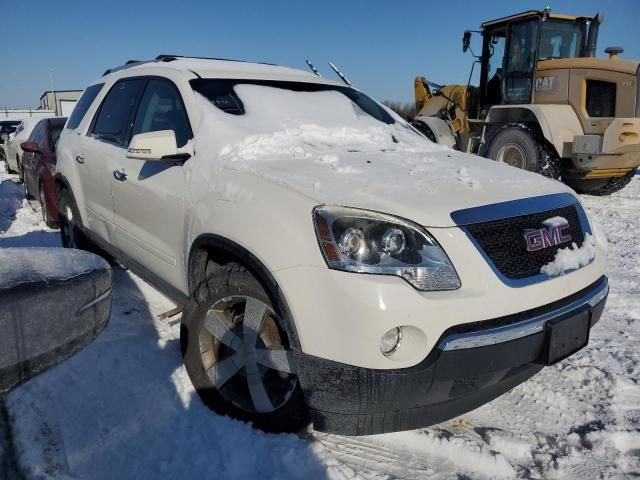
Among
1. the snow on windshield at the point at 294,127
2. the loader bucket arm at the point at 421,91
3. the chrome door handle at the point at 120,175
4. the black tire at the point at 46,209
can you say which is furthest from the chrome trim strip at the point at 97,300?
the loader bucket arm at the point at 421,91

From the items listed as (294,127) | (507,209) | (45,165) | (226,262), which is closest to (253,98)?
(294,127)

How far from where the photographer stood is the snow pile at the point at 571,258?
212 cm

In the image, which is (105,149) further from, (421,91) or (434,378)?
(421,91)

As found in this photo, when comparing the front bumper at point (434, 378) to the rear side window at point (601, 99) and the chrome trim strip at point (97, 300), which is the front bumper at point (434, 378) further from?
the rear side window at point (601, 99)

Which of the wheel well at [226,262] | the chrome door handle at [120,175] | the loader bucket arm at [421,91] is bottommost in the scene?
the wheel well at [226,262]

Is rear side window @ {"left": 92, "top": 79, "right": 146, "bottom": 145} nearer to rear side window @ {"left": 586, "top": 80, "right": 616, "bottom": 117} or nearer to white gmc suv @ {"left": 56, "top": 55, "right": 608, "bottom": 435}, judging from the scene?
white gmc suv @ {"left": 56, "top": 55, "right": 608, "bottom": 435}

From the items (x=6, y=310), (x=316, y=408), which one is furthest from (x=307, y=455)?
(x=6, y=310)

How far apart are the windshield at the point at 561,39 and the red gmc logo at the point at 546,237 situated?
7.40 m

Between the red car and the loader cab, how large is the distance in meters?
7.28

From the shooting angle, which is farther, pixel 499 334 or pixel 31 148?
pixel 31 148

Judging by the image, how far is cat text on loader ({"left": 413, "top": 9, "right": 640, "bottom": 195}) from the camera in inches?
298

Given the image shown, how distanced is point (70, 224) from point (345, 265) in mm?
3732

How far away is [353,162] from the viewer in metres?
2.55

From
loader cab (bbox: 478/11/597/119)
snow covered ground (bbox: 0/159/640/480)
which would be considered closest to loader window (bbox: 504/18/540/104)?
loader cab (bbox: 478/11/597/119)
